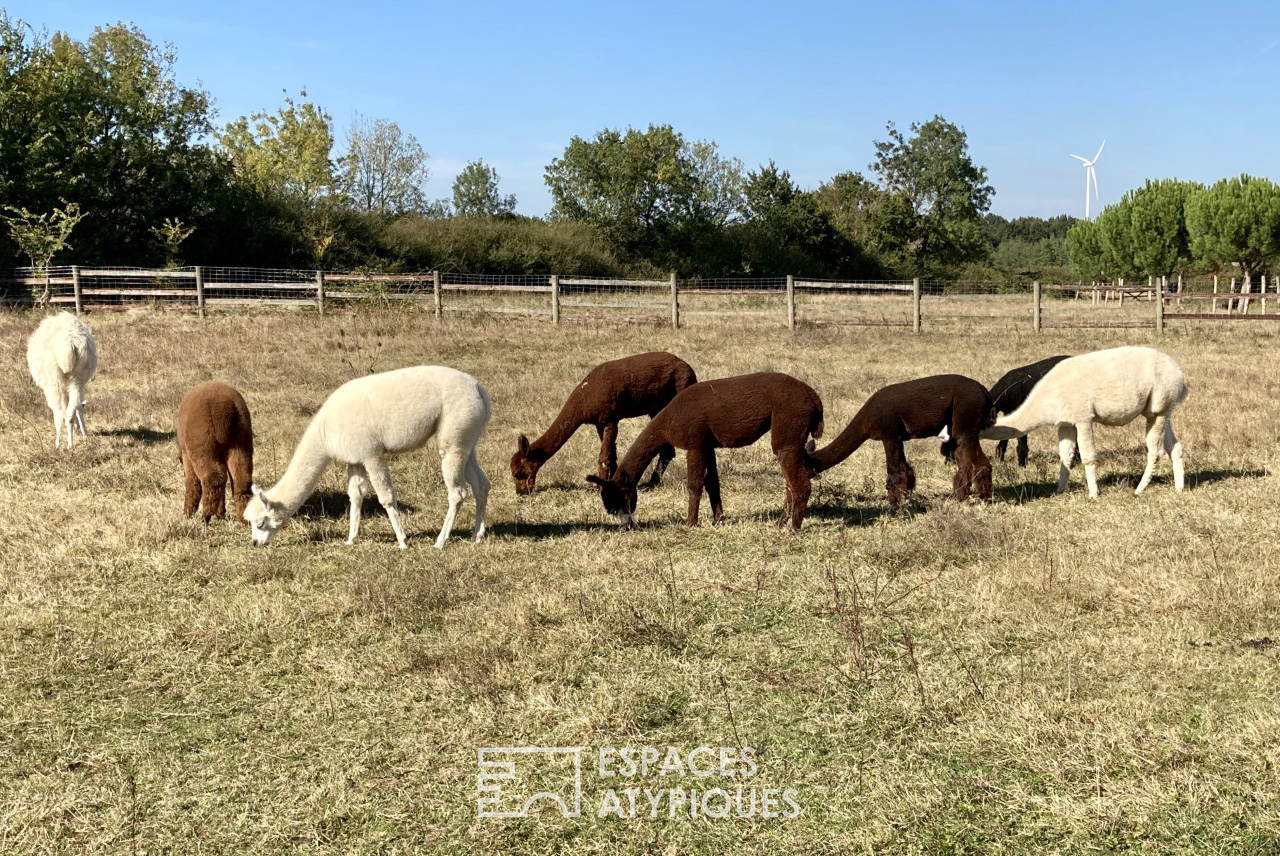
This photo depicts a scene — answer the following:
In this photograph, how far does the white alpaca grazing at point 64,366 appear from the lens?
10750mm

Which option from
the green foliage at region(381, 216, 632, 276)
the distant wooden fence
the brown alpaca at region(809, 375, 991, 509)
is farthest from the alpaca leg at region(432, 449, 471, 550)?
the green foliage at region(381, 216, 632, 276)

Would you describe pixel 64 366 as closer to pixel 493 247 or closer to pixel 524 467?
pixel 524 467

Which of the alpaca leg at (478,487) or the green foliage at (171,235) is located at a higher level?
the green foliage at (171,235)

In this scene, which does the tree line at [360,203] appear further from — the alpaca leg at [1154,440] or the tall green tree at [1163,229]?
the alpaca leg at [1154,440]

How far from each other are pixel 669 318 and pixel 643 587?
19941 millimetres

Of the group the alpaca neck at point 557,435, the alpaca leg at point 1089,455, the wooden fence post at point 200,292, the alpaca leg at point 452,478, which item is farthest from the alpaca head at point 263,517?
the wooden fence post at point 200,292

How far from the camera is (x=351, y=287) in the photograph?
2664 centimetres

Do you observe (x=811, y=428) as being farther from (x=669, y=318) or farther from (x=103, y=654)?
(x=669, y=318)

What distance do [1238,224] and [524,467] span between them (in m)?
44.5

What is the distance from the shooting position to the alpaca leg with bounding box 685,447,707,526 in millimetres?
7949

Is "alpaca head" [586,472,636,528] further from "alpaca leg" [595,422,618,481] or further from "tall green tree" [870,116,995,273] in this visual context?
"tall green tree" [870,116,995,273]

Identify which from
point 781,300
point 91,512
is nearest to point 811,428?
point 91,512

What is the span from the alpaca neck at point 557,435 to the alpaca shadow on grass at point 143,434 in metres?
4.86

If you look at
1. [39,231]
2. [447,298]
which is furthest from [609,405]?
[39,231]
